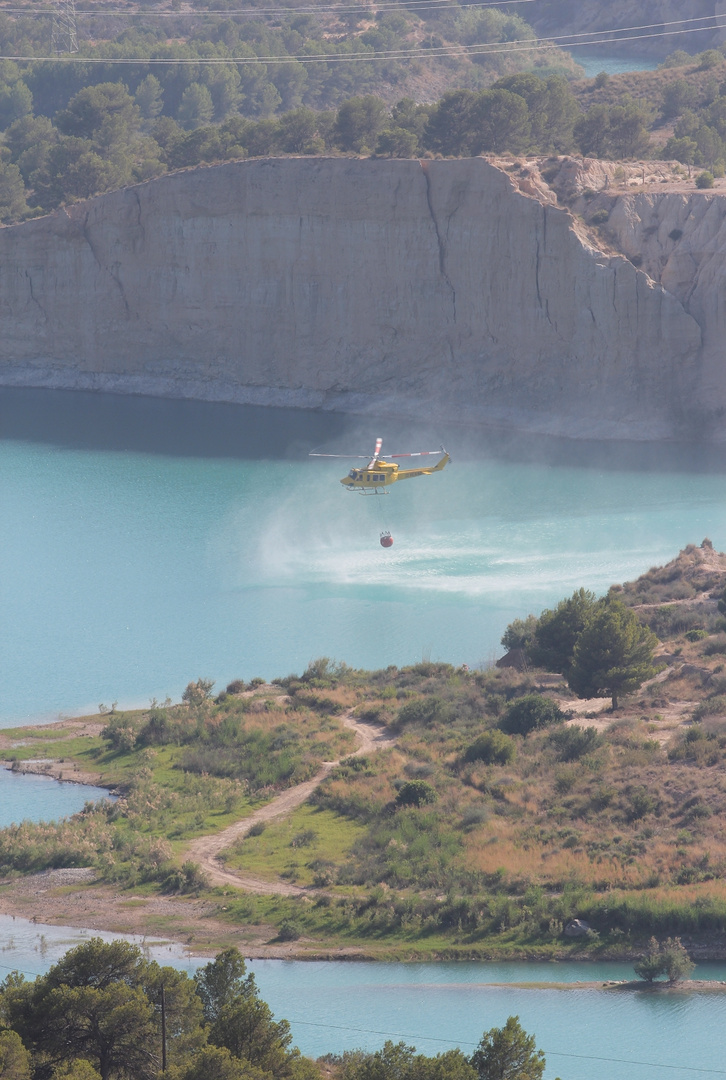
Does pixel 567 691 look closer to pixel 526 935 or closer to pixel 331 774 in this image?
pixel 331 774

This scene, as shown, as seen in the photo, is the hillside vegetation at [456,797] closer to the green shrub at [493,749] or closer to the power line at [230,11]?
the green shrub at [493,749]

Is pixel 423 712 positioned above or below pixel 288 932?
above

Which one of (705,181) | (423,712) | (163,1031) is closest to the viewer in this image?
(163,1031)

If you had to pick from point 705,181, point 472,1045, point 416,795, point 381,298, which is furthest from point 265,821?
point 705,181

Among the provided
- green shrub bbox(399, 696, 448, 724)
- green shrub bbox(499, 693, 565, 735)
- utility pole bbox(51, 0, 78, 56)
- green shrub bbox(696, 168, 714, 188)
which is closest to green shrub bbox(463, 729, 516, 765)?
green shrub bbox(499, 693, 565, 735)

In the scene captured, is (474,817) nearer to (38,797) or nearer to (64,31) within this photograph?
(38,797)

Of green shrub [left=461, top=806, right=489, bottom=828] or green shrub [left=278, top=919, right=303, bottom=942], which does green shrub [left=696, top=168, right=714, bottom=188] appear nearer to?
green shrub [left=461, top=806, right=489, bottom=828]

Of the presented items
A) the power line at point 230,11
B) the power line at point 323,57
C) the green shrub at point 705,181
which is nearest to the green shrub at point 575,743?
the green shrub at point 705,181
